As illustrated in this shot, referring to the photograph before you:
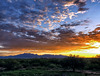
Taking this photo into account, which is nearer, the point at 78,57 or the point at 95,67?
the point at 78,57

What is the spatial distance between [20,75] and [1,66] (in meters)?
19.8

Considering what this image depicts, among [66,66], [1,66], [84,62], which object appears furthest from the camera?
[1,66]

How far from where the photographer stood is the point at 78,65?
29547 mm

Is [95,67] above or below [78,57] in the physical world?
below

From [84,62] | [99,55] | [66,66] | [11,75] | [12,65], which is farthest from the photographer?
[99,55]

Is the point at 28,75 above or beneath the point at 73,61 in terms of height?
beneath

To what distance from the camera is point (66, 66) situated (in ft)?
103

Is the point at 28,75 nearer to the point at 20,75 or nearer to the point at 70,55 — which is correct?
the point at 20,75

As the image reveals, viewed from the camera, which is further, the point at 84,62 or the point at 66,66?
the point at 66,66

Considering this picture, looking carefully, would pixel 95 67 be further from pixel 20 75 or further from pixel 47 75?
pixel 20 75

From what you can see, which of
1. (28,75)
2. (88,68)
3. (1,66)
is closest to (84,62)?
(88,68)

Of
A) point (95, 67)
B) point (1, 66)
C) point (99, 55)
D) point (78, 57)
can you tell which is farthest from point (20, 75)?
point (99, 55)

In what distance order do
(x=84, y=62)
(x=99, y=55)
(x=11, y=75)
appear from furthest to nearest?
1. (x=99, y=55)
2. (x=84, y=62)
3. (x=11, y=75)

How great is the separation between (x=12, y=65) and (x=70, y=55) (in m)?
16.7
